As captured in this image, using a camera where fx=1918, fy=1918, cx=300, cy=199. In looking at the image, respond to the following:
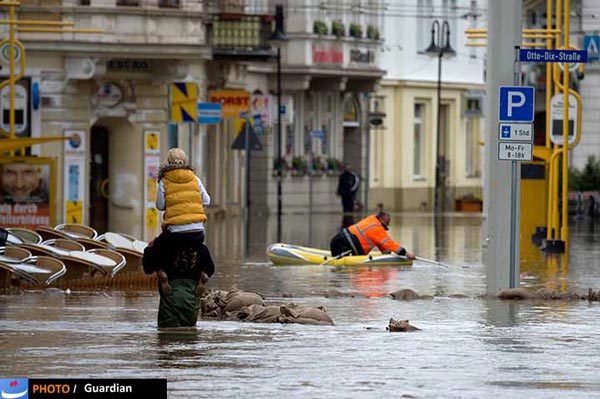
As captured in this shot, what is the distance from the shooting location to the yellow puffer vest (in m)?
17.2

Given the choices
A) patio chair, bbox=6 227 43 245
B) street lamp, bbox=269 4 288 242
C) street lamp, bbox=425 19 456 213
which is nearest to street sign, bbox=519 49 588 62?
patio chair, bbox=6 227 43 245

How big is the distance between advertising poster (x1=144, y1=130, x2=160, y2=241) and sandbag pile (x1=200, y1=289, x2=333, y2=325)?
2911cm

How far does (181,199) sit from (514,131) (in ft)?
20.8

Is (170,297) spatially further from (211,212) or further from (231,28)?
(211,212)

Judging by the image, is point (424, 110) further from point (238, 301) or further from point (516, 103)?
point (238, 301)

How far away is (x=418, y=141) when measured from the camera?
267ft

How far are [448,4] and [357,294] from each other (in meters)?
58.5

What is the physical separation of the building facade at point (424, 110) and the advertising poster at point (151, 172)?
24707 mm

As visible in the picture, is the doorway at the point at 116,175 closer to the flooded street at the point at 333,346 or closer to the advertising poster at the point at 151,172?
the advertising poster at the point at 151,172

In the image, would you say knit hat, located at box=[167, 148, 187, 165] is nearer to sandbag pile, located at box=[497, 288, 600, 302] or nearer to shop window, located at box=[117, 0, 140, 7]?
sandbag pile, located at box=[497, 288, 600, 302]

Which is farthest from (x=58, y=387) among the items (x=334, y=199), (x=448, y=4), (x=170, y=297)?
(x=448, y=4)

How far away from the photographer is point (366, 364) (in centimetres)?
1443

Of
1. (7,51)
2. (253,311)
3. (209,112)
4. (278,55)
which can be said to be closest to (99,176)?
(209,112)

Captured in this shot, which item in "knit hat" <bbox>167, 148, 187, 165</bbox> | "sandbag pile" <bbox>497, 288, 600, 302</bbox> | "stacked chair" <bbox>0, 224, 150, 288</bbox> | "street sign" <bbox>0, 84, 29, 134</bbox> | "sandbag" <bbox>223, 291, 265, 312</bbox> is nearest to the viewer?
"knit hat" <bbox>167, 148, 187, 165</bbox>
